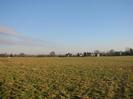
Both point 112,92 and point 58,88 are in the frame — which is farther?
point 58,88

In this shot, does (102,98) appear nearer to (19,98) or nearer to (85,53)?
(19,98)

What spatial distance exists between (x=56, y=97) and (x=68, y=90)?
6.71ft

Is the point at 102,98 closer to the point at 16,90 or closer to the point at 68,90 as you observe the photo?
the point at 68,90

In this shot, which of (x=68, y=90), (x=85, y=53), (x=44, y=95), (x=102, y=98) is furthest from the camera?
(x=85, y=53)

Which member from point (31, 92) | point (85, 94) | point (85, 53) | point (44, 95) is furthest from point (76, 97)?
point (85, 53)

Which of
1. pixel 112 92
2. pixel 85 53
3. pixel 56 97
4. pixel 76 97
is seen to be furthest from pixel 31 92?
pixel 85 53

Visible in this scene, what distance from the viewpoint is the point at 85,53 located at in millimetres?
189500

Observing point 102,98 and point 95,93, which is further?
point 95,93

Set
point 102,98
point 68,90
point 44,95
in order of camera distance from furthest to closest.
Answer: point 68,90
point 44,95
point 102,98

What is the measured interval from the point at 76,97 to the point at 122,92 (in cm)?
301

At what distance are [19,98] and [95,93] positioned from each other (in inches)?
166

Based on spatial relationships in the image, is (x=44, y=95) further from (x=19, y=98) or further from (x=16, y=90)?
(x=16, y=90)

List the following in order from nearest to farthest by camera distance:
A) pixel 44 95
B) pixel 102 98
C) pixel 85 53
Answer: pixel 102 98 → pixel 44 95 → pixel 85 53

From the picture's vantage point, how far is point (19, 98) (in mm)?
12523
